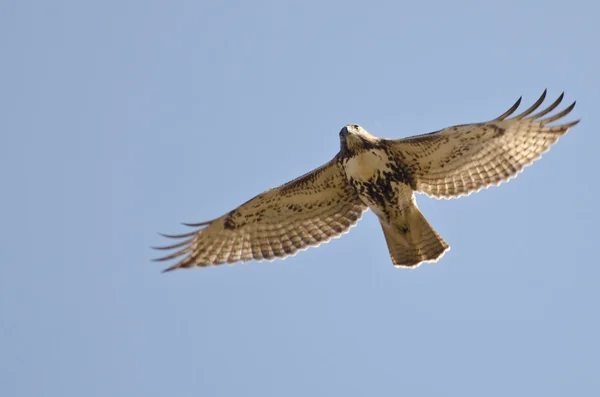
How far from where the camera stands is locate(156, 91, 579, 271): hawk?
18.6m

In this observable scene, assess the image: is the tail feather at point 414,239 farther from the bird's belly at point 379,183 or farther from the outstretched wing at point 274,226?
the outstretched wing at point 274,226

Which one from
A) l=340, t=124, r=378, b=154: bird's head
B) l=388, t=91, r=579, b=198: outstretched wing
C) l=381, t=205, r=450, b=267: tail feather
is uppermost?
l=340, t=124, r=378, b=154: bird's head

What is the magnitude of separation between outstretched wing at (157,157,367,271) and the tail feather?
2.63 ft

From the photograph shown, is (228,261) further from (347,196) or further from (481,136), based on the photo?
(481,136)

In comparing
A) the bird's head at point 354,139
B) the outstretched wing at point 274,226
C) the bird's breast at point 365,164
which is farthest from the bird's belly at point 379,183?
the outstretched wing at point 274,226

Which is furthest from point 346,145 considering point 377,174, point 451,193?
point 451,193

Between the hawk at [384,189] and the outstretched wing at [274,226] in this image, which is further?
the outstretched wing at [274,226]

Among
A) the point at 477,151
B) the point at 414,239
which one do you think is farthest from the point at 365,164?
the point at 477,151

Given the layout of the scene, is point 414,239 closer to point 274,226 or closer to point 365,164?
point 365,164

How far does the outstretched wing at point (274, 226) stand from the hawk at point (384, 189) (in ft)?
0.05

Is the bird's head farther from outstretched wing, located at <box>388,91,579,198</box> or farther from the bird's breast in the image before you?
outstretched wing, located at <box>388,91,579,198</box>

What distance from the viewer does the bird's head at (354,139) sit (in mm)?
18406

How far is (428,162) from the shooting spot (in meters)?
19.0

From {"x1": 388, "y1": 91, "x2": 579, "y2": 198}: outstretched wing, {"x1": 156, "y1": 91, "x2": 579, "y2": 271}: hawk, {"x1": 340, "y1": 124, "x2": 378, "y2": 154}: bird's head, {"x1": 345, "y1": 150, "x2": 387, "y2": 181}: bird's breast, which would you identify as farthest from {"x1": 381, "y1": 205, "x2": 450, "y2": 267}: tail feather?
{"x1": 340, "y1": 124, "x2": 378, "y2": 154}: bird's head
